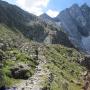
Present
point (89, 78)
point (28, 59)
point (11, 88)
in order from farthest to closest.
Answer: point (89, 78), point (28, 59), point (11, 88)

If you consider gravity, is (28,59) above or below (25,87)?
above

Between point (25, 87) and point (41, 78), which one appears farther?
point (41, 78)

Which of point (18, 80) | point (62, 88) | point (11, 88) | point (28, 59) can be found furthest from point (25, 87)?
point (28, 59)

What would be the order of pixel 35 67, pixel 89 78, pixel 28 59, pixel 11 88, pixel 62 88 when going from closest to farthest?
pixel 11 88 → pixel 62 88 → pixel 35 67 → pixel 28 59 → pixel 89 78

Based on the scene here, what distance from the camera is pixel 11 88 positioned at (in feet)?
294

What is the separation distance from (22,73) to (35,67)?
762 inches

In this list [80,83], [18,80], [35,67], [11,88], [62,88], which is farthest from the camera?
[80,83]

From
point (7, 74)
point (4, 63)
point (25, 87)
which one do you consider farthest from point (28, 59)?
point (25, 87)

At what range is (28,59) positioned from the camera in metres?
136

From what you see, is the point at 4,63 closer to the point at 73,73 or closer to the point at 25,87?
the point at 25,87

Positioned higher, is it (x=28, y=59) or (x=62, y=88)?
(x=28, y=59)

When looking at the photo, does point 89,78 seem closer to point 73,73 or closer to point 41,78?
point 73,73

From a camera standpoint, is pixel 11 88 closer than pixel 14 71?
Yes

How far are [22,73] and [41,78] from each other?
5729 millimetres
